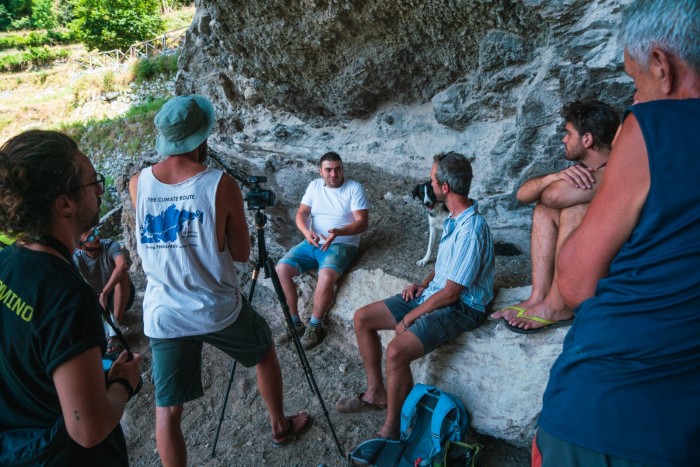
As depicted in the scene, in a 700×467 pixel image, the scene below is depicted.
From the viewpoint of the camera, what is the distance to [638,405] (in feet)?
3.51

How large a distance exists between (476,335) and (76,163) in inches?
92.5

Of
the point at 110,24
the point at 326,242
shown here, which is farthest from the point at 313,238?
the point at 110,24

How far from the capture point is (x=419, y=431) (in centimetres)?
280

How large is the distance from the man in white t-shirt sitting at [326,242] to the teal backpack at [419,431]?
1476mm

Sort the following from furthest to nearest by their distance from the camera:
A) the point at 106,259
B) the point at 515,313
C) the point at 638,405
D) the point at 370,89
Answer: the point at 370,89 → the point at 106,259 → the point at 515,313 → the point at 638,405

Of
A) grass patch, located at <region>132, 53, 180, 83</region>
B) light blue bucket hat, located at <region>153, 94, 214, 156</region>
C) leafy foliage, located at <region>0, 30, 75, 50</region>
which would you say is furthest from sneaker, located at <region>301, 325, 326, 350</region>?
leafy foliage, located at <region>0, 30, 75, 50</region>

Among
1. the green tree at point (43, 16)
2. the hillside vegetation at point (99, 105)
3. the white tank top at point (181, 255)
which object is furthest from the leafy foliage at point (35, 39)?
the white tank top at point (181, 255)

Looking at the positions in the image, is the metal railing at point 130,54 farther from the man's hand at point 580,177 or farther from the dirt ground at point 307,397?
the man's hand at point 580,177

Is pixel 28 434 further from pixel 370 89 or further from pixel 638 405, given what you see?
pixel 370 89

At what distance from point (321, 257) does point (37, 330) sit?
306 cm

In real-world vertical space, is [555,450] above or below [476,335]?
above

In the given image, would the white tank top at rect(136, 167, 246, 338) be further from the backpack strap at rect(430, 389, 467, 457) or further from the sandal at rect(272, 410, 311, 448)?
the backpack strap at rect(430, 389, 467, 457)

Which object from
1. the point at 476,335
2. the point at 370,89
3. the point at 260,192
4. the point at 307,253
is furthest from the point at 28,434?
the point at 370,89

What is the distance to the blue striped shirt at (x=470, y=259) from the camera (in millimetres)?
2832
